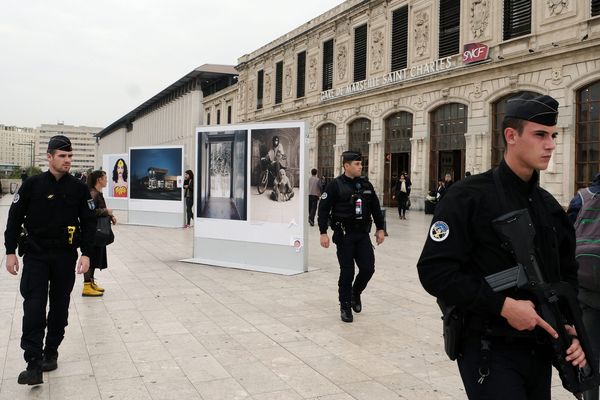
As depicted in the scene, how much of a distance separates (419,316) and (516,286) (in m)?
4.59

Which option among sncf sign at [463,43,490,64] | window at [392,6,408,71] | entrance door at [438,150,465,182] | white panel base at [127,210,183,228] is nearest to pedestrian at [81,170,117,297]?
white panel base at [127,210,183,228]

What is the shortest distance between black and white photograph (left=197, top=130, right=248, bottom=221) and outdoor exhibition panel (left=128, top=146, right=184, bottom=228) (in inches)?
256

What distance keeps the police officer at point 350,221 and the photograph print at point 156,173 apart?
11.1m

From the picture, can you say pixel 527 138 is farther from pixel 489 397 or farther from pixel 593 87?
pixel 593 87

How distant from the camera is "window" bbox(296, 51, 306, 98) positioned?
39.3 m

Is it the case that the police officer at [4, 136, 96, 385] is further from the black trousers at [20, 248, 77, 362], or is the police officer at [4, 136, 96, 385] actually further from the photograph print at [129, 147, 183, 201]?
the photograph print at [129, 147, 183, 201]

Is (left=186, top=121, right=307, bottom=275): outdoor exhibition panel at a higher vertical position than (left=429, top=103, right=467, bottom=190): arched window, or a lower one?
lower

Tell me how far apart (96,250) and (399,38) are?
25340mm

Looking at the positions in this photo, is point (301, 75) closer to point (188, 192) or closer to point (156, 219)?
point (188, 192)

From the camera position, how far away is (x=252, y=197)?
988cm

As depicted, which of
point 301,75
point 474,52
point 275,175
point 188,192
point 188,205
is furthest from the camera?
point 301,75

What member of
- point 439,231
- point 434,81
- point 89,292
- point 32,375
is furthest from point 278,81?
point 439,231

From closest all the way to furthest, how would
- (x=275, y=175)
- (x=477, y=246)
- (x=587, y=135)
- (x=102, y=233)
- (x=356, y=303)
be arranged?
(x=477, y=246), (x=356, y=303), (x=102, y=233), (x=275, y=175), (x=587, y=135)

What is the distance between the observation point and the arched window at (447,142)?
2569 centimetres
